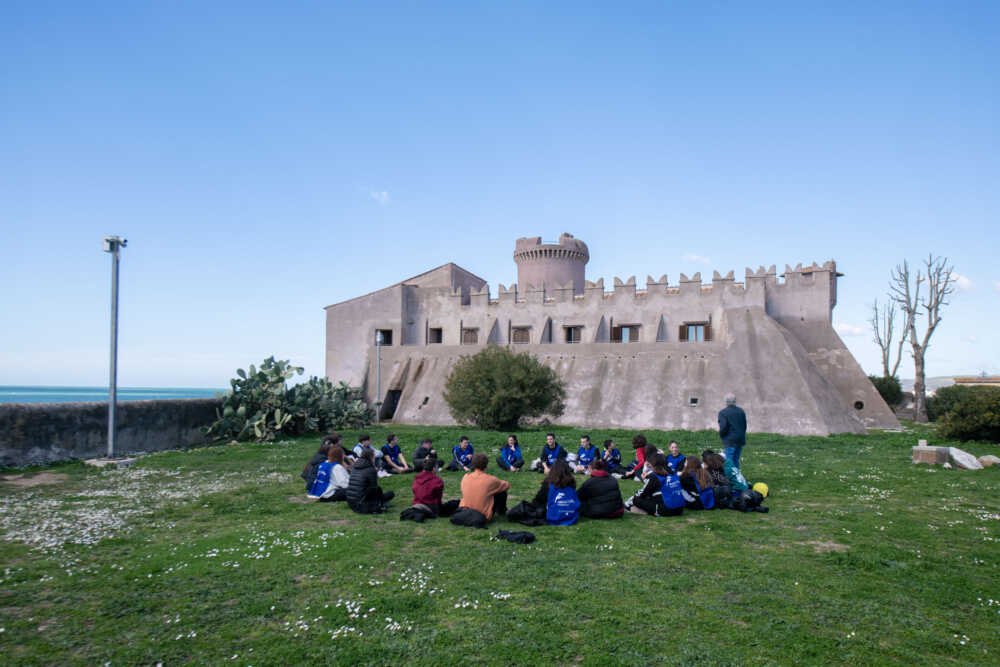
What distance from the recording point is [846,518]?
389 inches

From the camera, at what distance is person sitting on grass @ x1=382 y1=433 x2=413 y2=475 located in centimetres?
1509

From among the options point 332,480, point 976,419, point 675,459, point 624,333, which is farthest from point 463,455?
point 624,333

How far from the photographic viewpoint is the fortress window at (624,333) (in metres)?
36.1

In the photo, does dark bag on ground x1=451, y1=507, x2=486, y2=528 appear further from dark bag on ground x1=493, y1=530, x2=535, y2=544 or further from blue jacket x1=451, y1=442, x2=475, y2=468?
blue jacket x1=451, y1=442, x2=475, y2=468

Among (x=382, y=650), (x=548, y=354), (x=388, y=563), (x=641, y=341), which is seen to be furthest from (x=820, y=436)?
(x=382, y=650)

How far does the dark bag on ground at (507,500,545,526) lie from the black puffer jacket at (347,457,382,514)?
8.16 ft

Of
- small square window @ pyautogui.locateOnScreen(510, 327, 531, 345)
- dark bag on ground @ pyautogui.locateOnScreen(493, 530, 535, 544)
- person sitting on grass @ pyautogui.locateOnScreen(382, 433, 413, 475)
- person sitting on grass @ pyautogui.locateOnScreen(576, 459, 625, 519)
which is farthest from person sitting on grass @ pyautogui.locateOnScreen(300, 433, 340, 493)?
small square window @ pyautogui.locateOnScreen(510, 327, 531, 345)

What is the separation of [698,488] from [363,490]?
6.07m

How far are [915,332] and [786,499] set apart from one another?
35.4 m

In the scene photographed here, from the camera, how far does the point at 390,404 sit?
37.9 metres

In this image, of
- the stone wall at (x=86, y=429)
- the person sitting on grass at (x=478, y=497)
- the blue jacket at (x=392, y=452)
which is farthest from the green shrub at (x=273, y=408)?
the person sitting on grass at (x=478, y=497)

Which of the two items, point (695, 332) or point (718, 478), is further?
point (695, 332)

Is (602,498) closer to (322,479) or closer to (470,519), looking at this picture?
(470,519)

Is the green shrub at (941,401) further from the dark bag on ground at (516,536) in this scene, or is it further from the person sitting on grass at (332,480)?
the person sitting on grass at (332,480)
